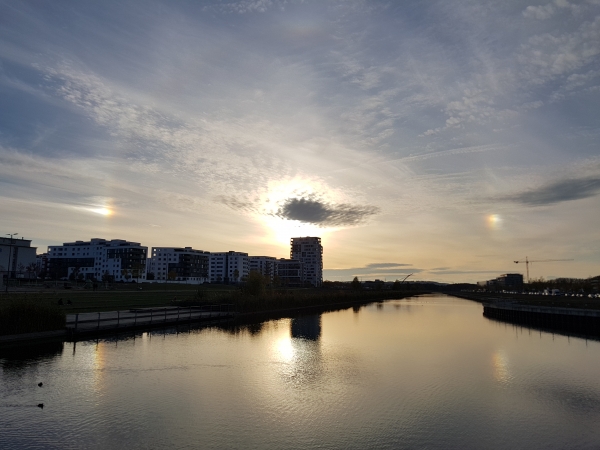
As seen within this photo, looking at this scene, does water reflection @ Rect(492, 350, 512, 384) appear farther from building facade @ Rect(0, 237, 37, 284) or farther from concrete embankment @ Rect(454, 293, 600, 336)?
building facade @ Rect(0, 237, 37, 284)

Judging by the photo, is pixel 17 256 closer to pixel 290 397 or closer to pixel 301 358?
pixel 301 358

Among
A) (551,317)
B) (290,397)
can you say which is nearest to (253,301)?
(551,317)

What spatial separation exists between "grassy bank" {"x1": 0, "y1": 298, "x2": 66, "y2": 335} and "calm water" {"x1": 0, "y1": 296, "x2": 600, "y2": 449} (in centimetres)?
324

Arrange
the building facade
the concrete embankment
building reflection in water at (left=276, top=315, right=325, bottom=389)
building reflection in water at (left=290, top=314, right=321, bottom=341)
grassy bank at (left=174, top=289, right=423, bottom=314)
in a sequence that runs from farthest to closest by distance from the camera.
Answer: the building facade → grassy bank at (left=174, top=289, right=423, bottom=314) → the concrete embankment → building reflection in water at (left=290, top=314, right=321, bottom=341) → building reflection in water at (left=276, top=315, right=325, bottom=389)

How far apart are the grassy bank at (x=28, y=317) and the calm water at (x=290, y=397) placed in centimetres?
324

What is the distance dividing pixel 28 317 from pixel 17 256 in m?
132

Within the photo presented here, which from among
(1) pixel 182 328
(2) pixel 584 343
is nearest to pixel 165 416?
(1) pixel 182 328

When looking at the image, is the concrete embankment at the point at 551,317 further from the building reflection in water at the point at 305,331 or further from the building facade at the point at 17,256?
the building facade at the point at 17,256

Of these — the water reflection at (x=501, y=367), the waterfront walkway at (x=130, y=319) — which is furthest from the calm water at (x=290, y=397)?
the waterfront walkway at (x=130, y=319)

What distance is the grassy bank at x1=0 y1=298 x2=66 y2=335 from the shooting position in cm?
3206

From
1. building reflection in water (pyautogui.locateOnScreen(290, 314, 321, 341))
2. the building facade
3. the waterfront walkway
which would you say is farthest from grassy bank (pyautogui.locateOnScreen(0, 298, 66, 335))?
the building facade

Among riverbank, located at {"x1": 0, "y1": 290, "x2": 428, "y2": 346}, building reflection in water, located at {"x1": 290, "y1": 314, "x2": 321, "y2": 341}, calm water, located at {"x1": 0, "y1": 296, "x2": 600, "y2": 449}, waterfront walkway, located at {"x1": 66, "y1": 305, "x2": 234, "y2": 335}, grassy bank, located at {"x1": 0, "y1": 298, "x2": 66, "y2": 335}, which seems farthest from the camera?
building reflection in water, located at {"x1": 290, "y1": 314, "x2": 321, "y2": 341}

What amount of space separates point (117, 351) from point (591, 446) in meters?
28.3

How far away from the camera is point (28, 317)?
109 ft
